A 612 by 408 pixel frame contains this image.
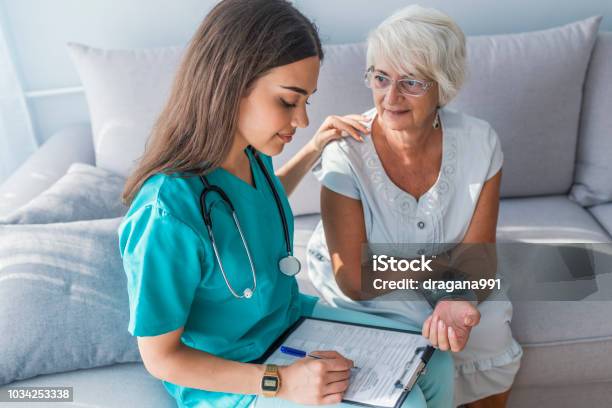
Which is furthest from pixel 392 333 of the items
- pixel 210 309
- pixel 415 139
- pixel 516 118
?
pixel 516 118

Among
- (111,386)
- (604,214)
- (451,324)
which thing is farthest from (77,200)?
(604,214)

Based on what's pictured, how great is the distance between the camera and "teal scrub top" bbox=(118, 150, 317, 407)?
1132 mm

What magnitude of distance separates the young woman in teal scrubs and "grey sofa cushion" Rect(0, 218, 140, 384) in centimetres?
27

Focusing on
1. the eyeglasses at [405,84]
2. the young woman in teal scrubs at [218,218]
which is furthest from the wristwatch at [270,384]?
the eyeglasses at [405,84]

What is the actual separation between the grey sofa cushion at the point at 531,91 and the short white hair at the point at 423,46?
504 millimetres

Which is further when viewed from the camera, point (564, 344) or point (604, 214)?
point (604, 214)

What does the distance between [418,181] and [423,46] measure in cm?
34

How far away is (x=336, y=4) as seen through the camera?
2.32m

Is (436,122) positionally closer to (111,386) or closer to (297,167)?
(297,167)

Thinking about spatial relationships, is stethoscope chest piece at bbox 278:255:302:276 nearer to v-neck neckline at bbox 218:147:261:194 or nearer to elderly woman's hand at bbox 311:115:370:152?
v-neck neckline at bbox 218:147:261:194

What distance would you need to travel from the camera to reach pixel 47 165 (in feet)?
6.98

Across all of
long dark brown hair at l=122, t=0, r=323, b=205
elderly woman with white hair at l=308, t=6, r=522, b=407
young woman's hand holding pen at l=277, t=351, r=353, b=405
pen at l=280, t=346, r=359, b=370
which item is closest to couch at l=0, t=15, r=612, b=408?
elderly woman with white hair at l=308, t=6, r=522, b=407

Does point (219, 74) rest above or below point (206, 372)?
above

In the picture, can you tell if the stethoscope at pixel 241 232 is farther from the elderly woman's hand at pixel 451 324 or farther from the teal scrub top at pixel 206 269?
the elderly woman's hand at pixel 451 324
